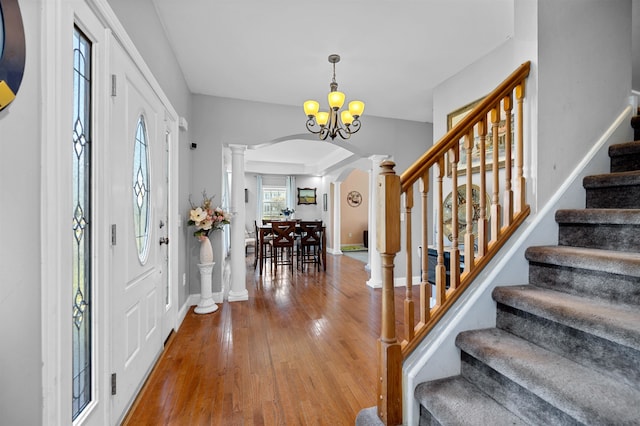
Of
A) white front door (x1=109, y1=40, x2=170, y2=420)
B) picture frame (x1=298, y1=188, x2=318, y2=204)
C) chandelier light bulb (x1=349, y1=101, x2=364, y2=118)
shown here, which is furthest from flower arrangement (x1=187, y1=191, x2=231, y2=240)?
picture frame (x1=298, y1=188, x2=318, y2=204)

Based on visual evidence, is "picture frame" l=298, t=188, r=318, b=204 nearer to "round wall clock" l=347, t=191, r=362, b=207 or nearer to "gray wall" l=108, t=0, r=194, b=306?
"round wall clock" l=347, t=191, r=362, b=207

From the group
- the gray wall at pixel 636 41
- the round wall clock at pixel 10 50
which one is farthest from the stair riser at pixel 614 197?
the round wall clock at pixel 10 50

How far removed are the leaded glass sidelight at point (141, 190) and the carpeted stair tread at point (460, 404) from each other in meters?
1.87

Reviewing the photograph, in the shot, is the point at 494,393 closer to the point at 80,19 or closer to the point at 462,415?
the point at 462,415

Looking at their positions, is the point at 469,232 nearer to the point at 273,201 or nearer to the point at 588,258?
the point at 588,258

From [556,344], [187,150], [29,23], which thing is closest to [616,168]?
[556,344]

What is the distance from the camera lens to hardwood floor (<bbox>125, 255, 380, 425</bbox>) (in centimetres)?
159

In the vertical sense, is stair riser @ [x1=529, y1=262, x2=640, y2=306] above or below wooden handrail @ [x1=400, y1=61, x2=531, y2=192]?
below

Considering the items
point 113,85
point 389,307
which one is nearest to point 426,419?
point 389,307

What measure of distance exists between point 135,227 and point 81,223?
0.54 metres

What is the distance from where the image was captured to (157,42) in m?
2.16

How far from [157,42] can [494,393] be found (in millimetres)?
3066

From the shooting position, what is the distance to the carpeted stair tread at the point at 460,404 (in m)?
1.02

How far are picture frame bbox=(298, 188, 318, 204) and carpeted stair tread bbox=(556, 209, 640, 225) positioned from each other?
26.0 ft
